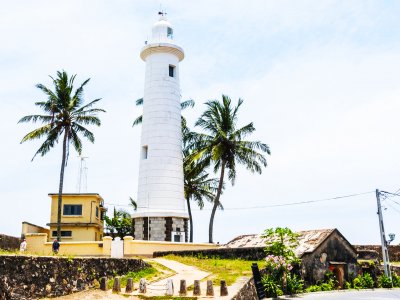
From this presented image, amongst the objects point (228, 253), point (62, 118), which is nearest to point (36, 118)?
point (62, 118)

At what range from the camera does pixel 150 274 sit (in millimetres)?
18406

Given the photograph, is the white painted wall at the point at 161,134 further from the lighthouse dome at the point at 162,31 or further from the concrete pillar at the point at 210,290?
the concrete pillar at the point at 210,290

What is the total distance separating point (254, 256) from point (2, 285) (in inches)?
513

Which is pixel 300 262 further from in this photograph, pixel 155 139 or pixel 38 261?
pixel 155 139

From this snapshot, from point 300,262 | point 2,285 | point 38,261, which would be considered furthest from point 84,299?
point 300,262

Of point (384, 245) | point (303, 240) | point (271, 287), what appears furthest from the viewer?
point (384, 245)

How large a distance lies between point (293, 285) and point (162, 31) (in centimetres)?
2003

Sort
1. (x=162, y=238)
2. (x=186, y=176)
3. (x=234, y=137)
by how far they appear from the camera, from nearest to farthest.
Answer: (x=162, y=238) < (x=234, y=137) < (x=186, y=176)

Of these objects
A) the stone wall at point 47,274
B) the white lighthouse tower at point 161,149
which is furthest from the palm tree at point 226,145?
the stone wall at point 47,274

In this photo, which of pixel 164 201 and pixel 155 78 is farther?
pixel 155 78

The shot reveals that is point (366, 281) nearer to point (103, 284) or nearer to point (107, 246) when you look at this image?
point (107, 246)

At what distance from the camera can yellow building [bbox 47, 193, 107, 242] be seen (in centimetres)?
3741

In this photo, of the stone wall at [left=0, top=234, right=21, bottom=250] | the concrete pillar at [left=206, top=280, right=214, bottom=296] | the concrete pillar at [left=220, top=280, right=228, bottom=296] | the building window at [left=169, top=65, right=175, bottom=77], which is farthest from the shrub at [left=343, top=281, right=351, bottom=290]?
the building window at [left=169, top=65, right=175, bottom=77]

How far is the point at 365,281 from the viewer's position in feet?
76.6
